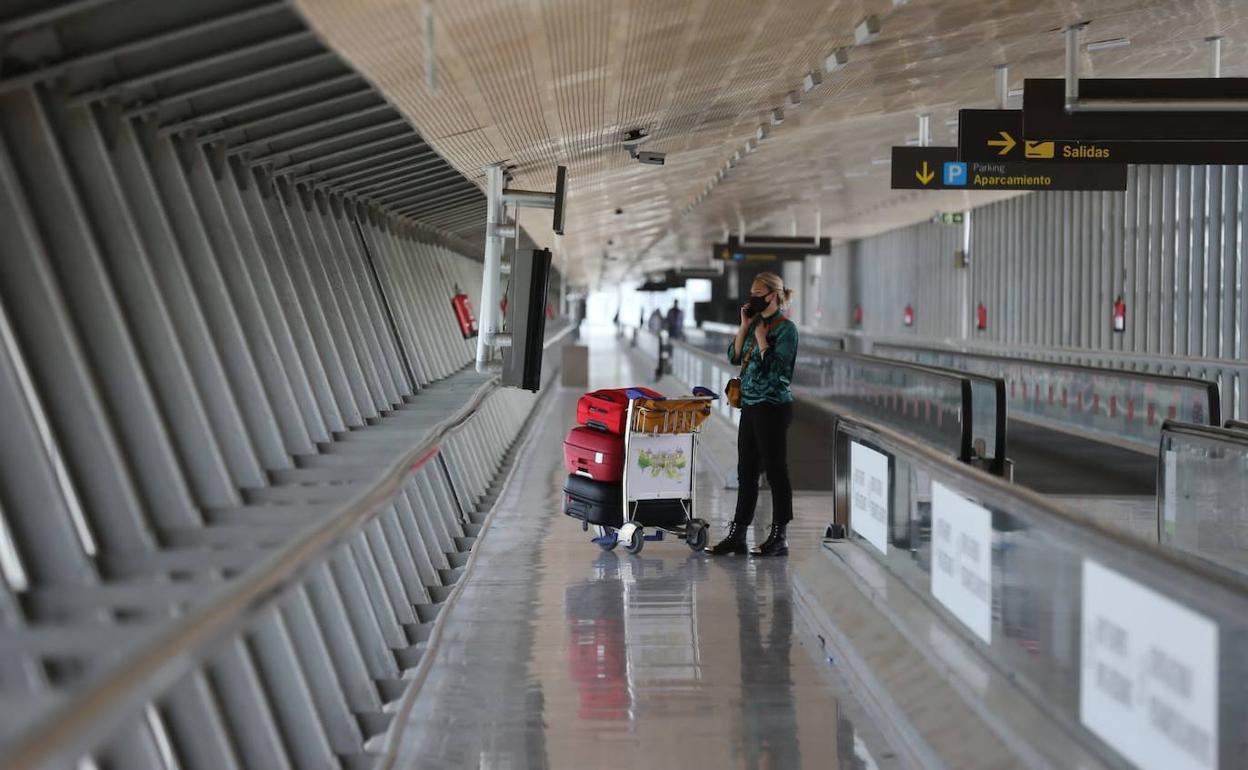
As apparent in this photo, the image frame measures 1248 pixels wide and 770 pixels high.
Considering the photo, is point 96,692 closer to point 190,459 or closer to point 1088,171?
point 190,459

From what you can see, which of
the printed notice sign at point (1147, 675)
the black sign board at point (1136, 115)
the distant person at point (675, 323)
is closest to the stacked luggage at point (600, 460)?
the black sign board at point (1136, 115)

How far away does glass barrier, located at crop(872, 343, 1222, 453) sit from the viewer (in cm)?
1377

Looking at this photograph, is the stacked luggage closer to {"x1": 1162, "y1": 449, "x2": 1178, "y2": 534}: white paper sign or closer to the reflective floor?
the reflective floor

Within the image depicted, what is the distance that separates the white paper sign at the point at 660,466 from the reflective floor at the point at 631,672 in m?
0.47

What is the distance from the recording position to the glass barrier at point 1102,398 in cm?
1377

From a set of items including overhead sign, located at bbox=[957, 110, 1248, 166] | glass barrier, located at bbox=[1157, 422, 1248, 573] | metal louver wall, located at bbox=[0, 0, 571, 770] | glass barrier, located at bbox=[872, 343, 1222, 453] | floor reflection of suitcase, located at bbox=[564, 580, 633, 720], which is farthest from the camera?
glass barrier, located at bbox=[872, 343, 1222, 453]

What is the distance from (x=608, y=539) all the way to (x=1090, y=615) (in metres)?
6.27

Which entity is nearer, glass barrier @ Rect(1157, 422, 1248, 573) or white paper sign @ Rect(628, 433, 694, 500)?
glass barrier @ Rect(1157, 422, 1248, 573)

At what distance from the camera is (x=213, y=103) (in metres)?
6.37

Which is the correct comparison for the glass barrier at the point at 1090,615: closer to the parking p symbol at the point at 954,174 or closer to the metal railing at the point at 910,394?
the metal railing at the point at 910,394

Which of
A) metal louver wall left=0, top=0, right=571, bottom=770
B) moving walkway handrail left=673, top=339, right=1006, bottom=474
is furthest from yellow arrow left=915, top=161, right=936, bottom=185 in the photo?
metal louver wall left=0, top=0, right=571, bottom=770

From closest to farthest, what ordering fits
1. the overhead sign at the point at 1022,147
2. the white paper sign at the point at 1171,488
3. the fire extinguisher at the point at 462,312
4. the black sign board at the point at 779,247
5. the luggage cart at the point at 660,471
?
the white paper sign at the point at 1171,488 → the luggage cart at the point at 660,471 → the overhead sign at the point at 1022,147 → the fire extinguisher at the point at 462,312 → the black sign board at the point at 779,247

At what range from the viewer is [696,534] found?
9797 mm

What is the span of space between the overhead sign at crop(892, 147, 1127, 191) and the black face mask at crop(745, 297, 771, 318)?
12.5 ft
